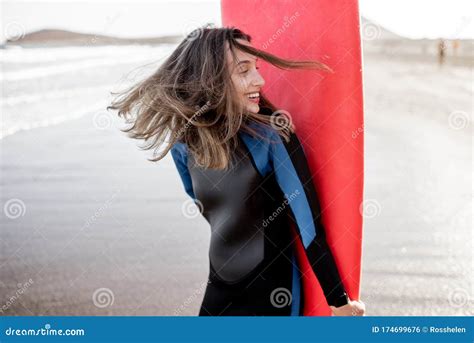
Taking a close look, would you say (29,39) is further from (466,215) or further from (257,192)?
(257,192)

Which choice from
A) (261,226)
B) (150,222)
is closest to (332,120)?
(261,226)

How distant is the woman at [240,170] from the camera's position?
1.83m

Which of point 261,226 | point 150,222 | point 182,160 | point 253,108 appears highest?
point 253,108

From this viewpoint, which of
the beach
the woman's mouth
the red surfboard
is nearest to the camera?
the woman's mouth

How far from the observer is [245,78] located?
189 cm

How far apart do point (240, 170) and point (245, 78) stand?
29cm

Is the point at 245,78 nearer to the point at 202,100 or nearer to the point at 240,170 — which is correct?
the point at 202,100

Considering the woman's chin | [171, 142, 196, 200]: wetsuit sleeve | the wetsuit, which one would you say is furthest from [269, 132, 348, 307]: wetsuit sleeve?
[171, 142, 196, 200]: wetsuit sleeve

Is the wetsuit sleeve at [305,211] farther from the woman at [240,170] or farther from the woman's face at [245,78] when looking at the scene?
the woman's face at [245,78]

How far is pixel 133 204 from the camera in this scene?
15.8ft

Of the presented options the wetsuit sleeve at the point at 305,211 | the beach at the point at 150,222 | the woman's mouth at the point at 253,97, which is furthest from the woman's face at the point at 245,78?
the beach at the point at 150,222

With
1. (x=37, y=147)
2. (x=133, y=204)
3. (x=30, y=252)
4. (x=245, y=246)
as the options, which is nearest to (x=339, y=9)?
(x=245, y=246)

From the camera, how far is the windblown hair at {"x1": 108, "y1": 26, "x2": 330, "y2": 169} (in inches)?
72.6

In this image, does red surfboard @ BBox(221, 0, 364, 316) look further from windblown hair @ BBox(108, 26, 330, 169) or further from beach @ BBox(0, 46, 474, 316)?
beach @ BBox(0, 46, 474, 316)
